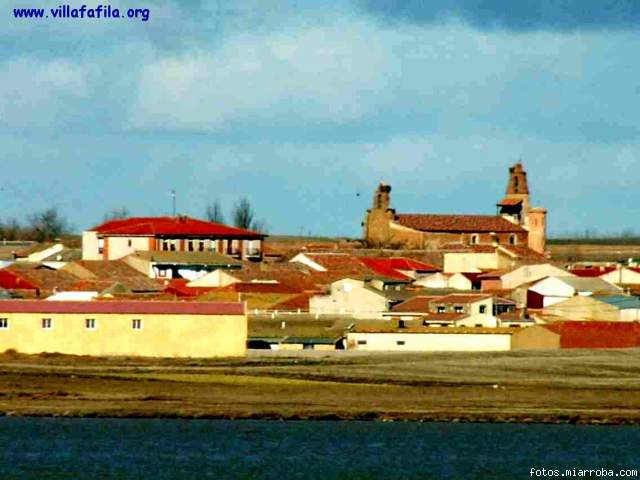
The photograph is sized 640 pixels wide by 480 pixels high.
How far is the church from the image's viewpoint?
428 feet

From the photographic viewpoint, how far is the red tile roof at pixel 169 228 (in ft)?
378

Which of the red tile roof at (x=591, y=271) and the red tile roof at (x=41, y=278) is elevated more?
the red tile roof at (x=591, y=271)

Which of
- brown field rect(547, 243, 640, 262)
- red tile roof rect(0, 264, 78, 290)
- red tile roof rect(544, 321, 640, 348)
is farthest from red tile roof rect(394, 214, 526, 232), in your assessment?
red tile roof rect(544, 321, 640, 348)

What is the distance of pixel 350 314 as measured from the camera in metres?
85.1

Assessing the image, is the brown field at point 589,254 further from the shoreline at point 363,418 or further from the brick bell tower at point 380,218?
the shoreline at point 363,418

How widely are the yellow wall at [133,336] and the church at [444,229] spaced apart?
201 ft

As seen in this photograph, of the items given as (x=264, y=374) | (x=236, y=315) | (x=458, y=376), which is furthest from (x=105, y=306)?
(x=458, y=376)

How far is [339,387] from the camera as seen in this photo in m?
55.1

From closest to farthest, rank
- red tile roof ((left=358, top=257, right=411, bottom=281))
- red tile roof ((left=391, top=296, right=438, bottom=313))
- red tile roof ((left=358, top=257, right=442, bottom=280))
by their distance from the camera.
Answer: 1. red tile roof ((left=391, top=296, right=438, bottom=313))
2. red tile roof ((left=358, top=257, right=411, bottom=281))
3. red tile roof ((left=358, top=257, right=442, bottom=280))

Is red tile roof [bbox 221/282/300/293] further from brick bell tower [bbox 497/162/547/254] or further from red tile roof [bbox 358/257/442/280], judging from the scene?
brick bell tower [bbox 497/162/547/254]

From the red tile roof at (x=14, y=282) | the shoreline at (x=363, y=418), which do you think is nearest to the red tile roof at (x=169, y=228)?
the red tile roof at (x=14, y=282)

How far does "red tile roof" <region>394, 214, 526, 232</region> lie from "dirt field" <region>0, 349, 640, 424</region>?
63.0 metres

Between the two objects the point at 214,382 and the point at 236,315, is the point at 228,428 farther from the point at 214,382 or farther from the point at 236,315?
the point at 236,315

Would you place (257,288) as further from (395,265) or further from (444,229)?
(444,229)
